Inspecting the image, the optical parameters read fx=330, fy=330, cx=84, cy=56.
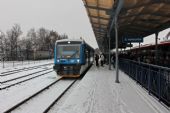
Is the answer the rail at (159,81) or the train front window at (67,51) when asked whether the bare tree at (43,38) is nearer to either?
the train front window at (67,51)

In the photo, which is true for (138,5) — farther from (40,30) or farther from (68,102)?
(40,30)

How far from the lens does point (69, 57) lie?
2370cm

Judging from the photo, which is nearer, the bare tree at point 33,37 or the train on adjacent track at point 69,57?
the train on adjacent track at point 69,57

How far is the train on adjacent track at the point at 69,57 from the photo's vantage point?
76.7 feet

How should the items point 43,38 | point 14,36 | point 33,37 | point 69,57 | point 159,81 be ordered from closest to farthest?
point 159,81, point 69,57, point 14,36, point 33,37, point 43,38

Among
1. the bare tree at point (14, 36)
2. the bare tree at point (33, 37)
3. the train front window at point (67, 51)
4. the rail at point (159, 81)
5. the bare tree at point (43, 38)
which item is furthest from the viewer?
the bare tree at point (33, 37)

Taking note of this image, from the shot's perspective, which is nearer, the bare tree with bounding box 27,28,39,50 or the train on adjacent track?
the train on adjacent track

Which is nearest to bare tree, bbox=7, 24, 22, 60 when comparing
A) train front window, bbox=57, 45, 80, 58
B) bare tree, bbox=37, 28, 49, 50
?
bare tree, bbox=37, 28, 49, 50

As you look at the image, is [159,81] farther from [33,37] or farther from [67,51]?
[33,37]

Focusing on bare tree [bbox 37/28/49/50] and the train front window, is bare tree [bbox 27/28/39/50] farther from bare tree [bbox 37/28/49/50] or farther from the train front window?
the train front window

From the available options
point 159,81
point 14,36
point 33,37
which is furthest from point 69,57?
point 33,37

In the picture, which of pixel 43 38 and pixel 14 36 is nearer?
pixel 14 36

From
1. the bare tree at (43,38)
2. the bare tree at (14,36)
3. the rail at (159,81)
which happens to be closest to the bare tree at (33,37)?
the bare tree at (43,38)

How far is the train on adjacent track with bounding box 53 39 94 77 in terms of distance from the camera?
23.4 meters
